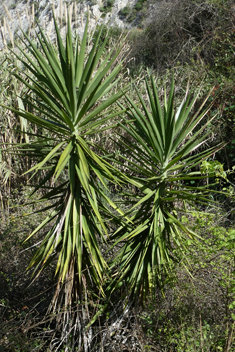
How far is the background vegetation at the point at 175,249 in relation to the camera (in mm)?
3195

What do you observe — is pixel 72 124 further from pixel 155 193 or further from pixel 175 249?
pixel 175 249

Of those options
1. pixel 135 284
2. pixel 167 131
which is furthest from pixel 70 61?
pixel 135 284

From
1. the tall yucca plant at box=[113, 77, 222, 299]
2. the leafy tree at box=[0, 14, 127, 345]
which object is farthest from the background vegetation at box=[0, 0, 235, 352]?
the leafy tree at box=[0, 14, 127, 345]

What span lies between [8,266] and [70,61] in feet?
10.2

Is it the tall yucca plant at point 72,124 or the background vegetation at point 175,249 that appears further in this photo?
the background vegetation at point 175,249

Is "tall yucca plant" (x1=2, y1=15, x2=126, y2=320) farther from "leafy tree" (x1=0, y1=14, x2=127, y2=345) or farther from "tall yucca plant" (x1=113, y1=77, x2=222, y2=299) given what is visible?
"tall yucca plant" (x1=113, y1=77, x2=222, y2=299)

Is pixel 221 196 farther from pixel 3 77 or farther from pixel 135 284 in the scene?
pixel 3 77

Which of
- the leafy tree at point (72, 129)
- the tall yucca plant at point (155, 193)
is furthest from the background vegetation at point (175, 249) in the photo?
the leafy tree at point (72, 129)

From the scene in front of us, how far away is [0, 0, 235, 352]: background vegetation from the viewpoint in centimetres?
320

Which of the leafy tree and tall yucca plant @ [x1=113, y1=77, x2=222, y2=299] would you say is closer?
the leafy tree

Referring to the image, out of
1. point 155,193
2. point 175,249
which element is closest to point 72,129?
point 155,193

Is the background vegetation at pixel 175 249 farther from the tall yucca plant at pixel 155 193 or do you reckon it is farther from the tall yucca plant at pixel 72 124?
the tall yucca plant at pixel 72 124

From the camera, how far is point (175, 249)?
11.0 feet

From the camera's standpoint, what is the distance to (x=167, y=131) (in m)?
3.19
